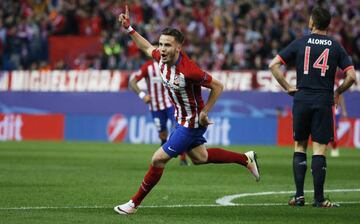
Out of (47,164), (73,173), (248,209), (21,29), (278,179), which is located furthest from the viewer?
(21,29)

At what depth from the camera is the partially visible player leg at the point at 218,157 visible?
11117mm

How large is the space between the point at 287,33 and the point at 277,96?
242 cm

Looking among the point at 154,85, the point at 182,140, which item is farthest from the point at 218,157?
the point at 154,85

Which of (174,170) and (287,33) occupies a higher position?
(287,33)

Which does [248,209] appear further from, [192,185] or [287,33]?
[287,33]

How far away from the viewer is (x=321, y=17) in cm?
1115

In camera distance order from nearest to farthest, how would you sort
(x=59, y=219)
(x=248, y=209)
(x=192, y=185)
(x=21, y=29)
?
1. (x=59, y=219)
2. (x=248, y=209)
3. (x=192, y=185)
4. (x=21, y=29)

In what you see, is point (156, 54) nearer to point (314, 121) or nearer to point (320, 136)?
point (314, 121)

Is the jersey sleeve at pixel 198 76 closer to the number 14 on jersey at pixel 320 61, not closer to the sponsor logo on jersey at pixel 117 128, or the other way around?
the number 14 on jersey at pixel 320 61

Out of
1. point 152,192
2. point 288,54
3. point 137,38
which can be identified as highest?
point 137,38

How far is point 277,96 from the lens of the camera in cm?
2889

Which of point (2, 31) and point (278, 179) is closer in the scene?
point (278, 179)

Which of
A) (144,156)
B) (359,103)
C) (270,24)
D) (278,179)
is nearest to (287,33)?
(270,24)

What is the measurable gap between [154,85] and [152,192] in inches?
263
